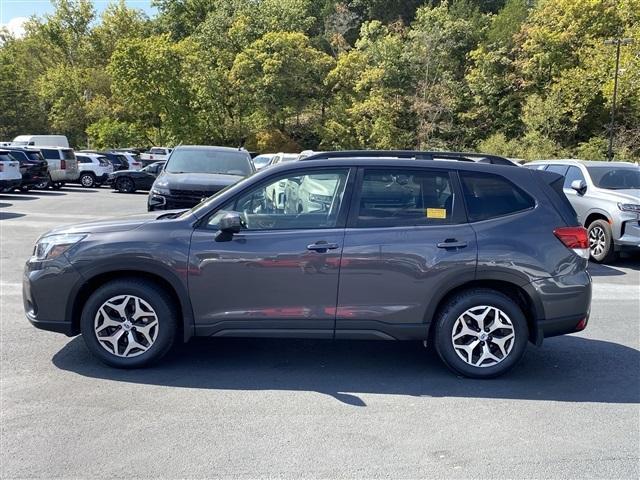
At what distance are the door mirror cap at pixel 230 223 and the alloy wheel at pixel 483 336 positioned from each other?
194 centimetres

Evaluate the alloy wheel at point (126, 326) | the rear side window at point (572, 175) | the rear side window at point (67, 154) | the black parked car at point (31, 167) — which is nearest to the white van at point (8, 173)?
the black parked car at point (31, 167)

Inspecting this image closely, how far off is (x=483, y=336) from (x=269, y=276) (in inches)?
72.0

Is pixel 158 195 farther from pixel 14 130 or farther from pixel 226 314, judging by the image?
pixel 14 130

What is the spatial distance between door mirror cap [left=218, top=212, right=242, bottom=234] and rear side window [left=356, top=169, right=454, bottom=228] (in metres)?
0.96

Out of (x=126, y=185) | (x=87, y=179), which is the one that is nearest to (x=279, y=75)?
(x=87, y=179)

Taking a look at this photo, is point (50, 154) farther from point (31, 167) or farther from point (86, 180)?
point (31, 167)

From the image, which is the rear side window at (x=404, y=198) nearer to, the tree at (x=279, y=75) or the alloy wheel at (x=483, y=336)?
the alloy wheel at (x=483, y=336)

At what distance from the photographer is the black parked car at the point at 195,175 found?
35.0ft

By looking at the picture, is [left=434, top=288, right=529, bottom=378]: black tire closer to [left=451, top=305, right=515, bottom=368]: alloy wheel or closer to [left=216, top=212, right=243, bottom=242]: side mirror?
[left=451, top=305, right=515, bottom=368]: alloy wheel

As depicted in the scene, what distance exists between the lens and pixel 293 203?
4.96 m

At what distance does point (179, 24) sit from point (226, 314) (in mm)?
60602

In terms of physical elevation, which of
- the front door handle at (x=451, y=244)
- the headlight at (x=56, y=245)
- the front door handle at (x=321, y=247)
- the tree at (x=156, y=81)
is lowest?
the headlight at (x=56, y=245)

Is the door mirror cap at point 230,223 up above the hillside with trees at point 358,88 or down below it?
below

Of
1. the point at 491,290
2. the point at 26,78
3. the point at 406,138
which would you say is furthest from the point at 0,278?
the point at 26,78
